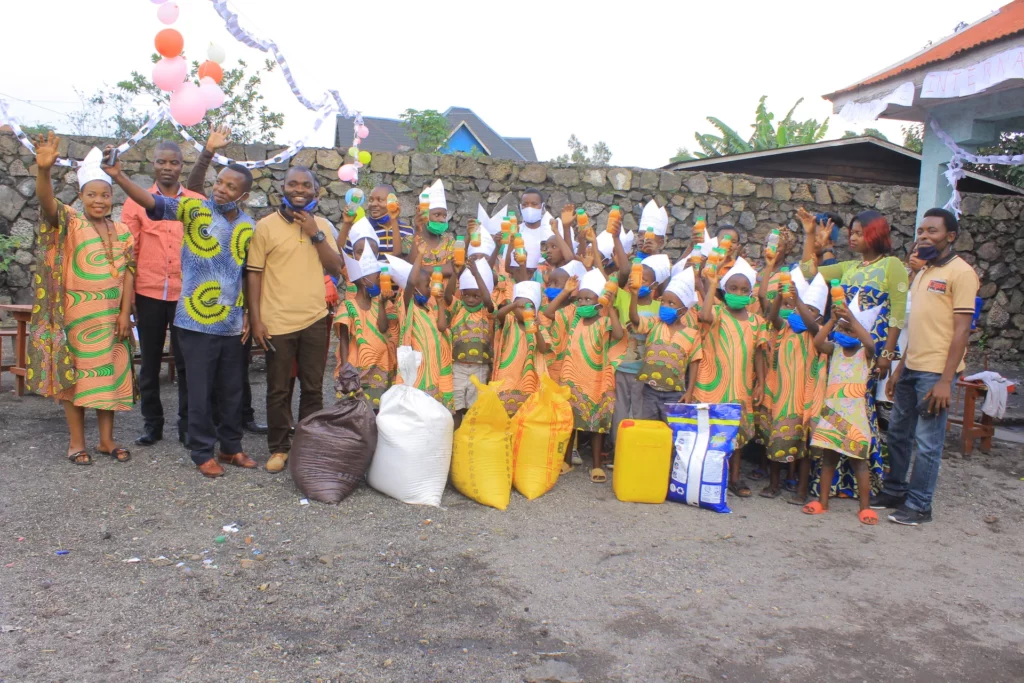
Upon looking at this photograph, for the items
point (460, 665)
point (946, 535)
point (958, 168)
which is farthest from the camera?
point (958, 168)

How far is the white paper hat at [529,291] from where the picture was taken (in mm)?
5012

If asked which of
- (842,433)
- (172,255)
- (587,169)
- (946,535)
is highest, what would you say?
(587,169)

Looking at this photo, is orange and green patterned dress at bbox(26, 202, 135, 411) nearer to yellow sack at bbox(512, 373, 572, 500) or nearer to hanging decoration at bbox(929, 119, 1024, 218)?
yellow sack at bbox(512, 373, 572, 500)

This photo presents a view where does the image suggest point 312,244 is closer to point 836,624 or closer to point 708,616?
point 708,616

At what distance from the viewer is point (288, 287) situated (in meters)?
4.72

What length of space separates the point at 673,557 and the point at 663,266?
2036 millimetres

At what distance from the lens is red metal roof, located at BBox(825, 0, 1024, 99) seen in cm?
743

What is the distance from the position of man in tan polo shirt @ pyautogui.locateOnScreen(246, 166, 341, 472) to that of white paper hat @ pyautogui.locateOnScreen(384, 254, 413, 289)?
0.33 meters

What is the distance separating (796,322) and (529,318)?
1.60 m

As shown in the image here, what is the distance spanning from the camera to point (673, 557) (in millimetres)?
3863

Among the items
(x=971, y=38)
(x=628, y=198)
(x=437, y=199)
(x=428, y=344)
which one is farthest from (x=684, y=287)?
(x=971, y=38)

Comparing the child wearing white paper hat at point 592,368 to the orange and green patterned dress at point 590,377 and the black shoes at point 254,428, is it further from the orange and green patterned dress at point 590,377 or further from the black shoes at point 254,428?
the black shoes at point 254,428

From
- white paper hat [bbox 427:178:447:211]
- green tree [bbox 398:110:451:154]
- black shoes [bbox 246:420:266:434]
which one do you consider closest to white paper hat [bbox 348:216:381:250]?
white paper hat [bbox 427:178:447:211]

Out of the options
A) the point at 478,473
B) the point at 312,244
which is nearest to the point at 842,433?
the point at 478,473
